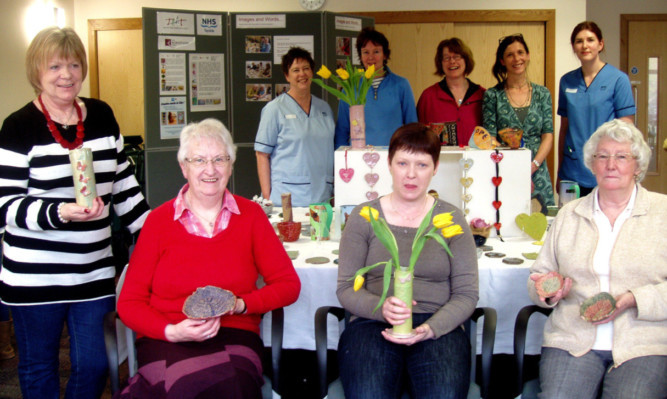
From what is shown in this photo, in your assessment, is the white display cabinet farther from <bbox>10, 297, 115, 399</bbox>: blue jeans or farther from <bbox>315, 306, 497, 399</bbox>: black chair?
<bbox>10, 297, 115, 399</bbox>: blue jeans

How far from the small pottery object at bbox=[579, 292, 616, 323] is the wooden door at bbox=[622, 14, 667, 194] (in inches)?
209

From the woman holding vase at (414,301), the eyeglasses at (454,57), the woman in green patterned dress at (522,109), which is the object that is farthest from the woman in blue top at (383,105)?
the woman holding vase at (414,301)

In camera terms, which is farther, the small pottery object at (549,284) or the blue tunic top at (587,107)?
the blue tunic top at (587,107)

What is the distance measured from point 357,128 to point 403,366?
1.27m

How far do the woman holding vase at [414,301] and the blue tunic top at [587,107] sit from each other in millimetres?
1677

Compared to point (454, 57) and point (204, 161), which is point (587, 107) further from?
point (204, 161)

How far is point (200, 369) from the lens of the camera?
62.5 inches

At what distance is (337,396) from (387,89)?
6.90 ft

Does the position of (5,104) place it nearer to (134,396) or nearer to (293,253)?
(293,253)

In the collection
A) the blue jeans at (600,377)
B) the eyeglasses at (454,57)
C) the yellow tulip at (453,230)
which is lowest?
the blue jeans at (600,377)

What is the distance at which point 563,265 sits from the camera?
1.79 meters

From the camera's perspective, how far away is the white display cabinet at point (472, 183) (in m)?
2.40

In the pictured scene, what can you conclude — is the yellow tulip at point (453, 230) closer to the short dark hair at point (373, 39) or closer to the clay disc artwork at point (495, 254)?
the clay disc artwork at point (495, 254)

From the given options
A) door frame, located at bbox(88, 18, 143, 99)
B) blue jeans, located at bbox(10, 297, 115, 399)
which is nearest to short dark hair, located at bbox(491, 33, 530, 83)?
blue jeans, located at bbox(10, 297, 115, 399)
